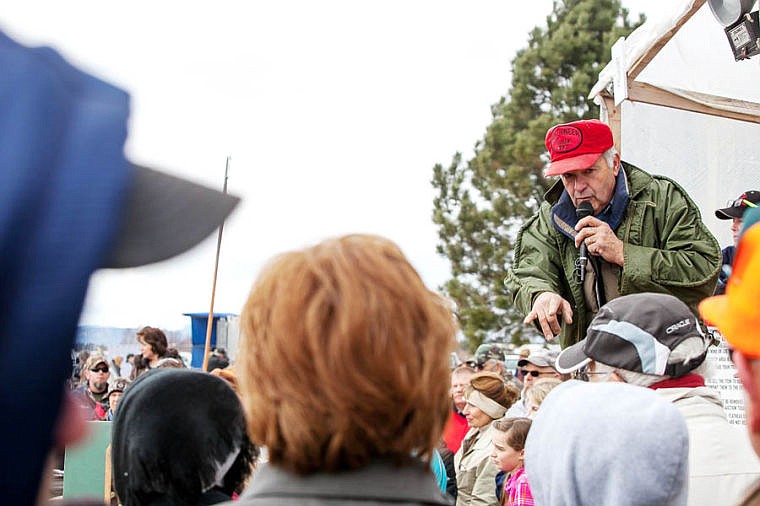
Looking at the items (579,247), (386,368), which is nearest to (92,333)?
(386,368)

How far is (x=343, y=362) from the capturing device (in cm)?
117

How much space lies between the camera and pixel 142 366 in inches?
277

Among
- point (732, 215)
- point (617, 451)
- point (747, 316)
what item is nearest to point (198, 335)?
point (732, 215)

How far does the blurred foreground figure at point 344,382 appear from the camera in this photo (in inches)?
46.2

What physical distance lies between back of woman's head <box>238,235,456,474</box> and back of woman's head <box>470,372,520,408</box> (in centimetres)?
390

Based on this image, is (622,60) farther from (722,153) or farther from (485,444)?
(485,444)

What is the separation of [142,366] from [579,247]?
4.87 m

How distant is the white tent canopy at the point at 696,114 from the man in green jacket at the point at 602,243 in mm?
1856

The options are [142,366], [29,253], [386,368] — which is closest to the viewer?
[29,253]

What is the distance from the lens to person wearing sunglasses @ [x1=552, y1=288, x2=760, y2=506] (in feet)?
6.60

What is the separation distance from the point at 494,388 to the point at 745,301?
4017 mm

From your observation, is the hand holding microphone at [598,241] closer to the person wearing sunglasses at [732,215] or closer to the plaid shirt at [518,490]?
the plaid shirt at [518,490]

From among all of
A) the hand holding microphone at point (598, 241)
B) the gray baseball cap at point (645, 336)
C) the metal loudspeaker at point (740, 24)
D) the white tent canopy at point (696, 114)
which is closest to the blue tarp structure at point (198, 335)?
the white tent canopy at point (696, 114)

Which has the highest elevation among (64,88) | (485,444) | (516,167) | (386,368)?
(516,167)
